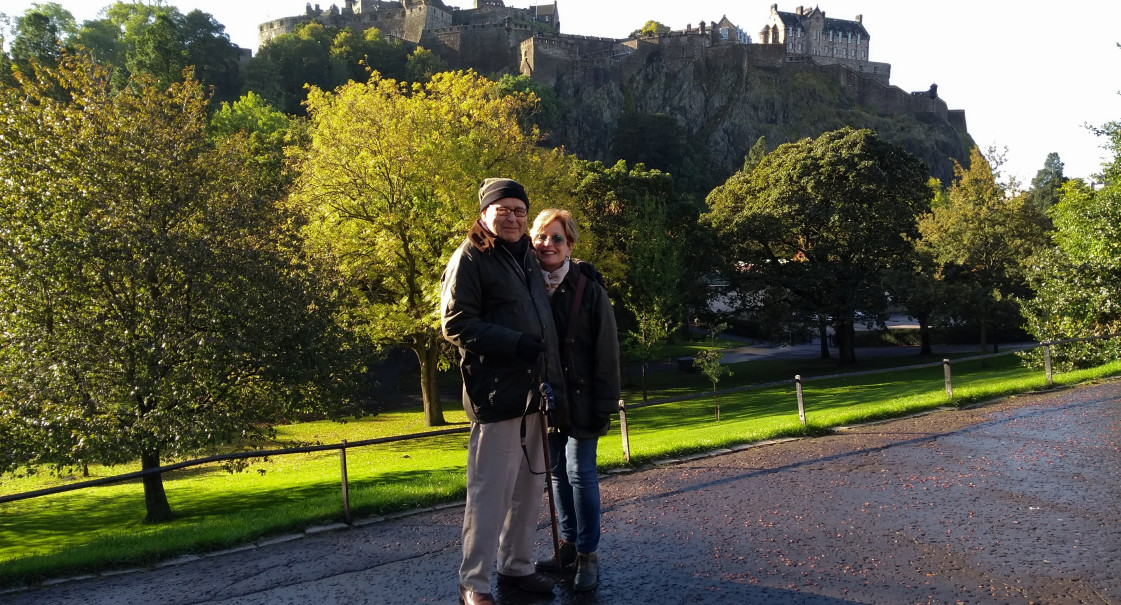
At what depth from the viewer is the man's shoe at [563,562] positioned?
16.6 feet

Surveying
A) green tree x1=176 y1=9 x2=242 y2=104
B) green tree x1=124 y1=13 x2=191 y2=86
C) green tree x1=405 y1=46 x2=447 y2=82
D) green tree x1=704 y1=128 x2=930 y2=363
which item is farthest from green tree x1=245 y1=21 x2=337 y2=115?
green tree x1=704 y1=128 x2=930 y2=363

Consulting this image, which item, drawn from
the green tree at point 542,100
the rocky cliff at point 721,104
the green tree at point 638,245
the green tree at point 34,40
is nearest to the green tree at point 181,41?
the green tree at point 34,40

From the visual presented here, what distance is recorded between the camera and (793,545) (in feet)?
17.7

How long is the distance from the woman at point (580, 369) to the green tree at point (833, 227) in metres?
33.2

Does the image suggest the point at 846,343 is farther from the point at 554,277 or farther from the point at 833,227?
the point at 554,277

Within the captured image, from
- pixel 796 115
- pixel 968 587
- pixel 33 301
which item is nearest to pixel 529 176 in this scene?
pixel 33 301

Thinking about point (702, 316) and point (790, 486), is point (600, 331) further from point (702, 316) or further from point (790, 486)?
point (702, 316)

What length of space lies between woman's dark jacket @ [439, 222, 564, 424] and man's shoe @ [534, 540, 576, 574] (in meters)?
1.16

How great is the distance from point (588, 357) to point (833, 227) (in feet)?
115

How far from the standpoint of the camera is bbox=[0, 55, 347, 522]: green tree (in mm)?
11156

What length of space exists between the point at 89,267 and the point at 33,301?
87 centimetres

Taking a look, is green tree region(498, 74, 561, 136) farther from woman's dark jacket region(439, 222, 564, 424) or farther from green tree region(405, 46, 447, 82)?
woman's dark jacket region(439, 222, 564, 424)

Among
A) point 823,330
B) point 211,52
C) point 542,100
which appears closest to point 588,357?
point 823,330

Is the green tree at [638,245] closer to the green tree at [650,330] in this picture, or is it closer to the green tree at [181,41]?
the green tree at [650,330]
